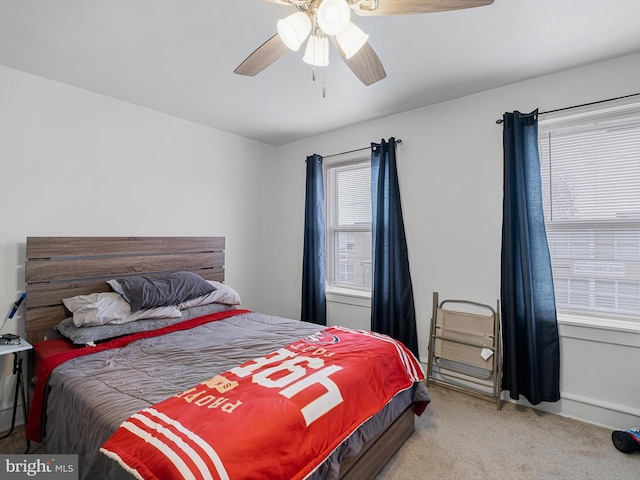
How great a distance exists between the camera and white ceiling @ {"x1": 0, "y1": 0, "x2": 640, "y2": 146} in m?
1.76

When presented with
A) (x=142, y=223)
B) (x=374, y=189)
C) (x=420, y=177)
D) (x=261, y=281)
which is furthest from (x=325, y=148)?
(x=142, y=223)

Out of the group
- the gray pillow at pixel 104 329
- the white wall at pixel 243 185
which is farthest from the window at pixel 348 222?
the gray pillow at pixel 104 329

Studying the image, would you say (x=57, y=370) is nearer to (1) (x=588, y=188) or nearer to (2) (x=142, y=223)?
(2) (x=142, y=223)

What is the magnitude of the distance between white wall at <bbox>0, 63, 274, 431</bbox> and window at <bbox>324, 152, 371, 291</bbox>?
3.41 feet

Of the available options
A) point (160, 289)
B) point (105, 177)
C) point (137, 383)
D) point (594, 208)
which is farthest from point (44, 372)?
point (594, 208)

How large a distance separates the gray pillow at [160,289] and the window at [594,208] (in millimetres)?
2992

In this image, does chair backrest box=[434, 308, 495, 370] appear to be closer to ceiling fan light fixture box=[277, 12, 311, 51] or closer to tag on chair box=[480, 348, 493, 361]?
tag on chair box=[480, 348, 493, 361]

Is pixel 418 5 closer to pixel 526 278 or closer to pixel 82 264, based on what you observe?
pixel 526 278

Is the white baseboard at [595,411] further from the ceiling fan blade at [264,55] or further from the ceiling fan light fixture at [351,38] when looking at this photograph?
the ceiling fan blade at [264,55]

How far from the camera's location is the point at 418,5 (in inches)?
50.7

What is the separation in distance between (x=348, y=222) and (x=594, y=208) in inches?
85.2

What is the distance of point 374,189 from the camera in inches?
129

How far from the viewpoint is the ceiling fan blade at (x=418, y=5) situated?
4.10ft

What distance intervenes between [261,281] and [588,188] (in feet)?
11.2
